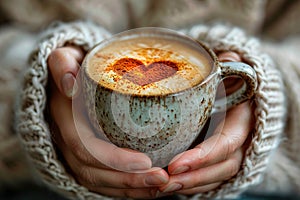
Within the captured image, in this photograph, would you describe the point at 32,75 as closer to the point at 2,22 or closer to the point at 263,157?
the point at 263,157

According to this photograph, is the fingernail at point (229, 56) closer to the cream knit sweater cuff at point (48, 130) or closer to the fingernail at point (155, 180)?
the cream knit sweater cuff at point (48, 130)

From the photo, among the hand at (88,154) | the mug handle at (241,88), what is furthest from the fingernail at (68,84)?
the mug handle at (241,88)

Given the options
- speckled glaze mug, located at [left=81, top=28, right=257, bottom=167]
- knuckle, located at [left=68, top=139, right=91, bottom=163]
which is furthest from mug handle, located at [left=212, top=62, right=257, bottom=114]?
knuckle, located at [left=68, top=139, right=91, bottom=163]

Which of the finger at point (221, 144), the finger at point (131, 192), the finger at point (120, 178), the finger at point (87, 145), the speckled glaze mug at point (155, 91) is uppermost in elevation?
the speckled glaze mug at point (155, 91)

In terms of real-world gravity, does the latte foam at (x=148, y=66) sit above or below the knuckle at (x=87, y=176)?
above

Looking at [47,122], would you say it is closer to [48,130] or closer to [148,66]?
[48,130]

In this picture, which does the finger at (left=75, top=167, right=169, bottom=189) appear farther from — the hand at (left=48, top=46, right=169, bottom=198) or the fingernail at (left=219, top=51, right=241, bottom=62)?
the fingernail at (left=219, top=51, right=241, bottom=62)

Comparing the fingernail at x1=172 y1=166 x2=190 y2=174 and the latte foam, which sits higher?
the latte foam
